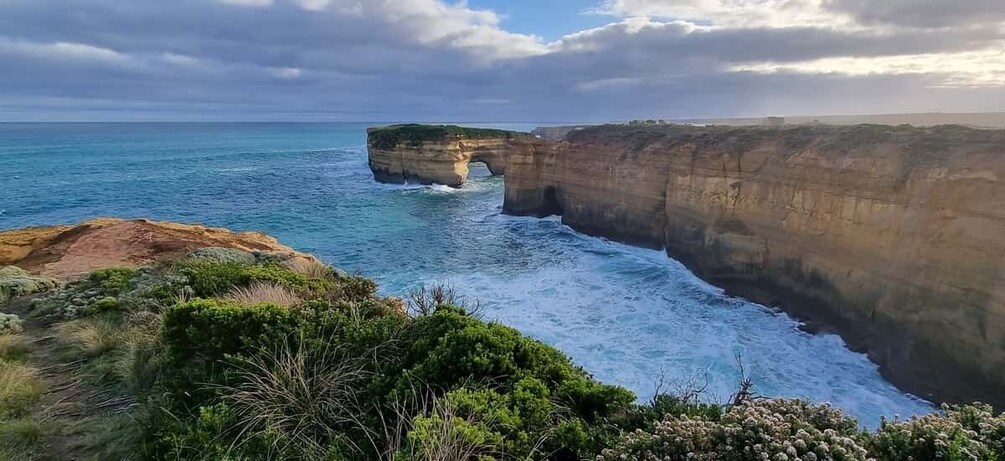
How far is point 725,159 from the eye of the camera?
63.3 ft

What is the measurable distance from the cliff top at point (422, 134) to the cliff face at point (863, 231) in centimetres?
2593

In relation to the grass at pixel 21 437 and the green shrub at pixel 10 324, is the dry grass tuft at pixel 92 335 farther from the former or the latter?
the grass at pixel 21 437

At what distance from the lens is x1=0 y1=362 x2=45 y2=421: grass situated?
4973 millimetres

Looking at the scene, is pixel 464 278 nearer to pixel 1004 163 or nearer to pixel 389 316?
pixel 389 316

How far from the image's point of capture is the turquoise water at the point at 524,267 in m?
12.1

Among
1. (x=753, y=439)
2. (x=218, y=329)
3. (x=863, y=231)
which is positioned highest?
(x=753, y=439)

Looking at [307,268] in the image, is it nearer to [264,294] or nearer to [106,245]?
[264,294]

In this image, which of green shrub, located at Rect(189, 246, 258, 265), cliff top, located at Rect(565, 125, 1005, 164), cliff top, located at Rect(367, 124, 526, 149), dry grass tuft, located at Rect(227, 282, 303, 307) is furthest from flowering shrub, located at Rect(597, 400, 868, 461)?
cliff top, located at Rect(367, 124, 526, 149)

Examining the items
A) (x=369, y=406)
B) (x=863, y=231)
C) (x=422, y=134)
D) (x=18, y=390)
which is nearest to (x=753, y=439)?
(x=369, y=406)

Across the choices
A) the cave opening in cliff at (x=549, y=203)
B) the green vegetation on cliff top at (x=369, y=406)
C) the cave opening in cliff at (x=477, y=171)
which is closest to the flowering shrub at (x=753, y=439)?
the green vegetation on cliff top at (x=369, y=406)

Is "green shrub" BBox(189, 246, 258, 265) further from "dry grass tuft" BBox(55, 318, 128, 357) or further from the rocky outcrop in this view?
"dry grass tuft" BBox(55, 318, 128, 357)

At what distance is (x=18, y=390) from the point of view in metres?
5.25

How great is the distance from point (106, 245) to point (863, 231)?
20500mm

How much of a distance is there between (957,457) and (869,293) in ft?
41.1
